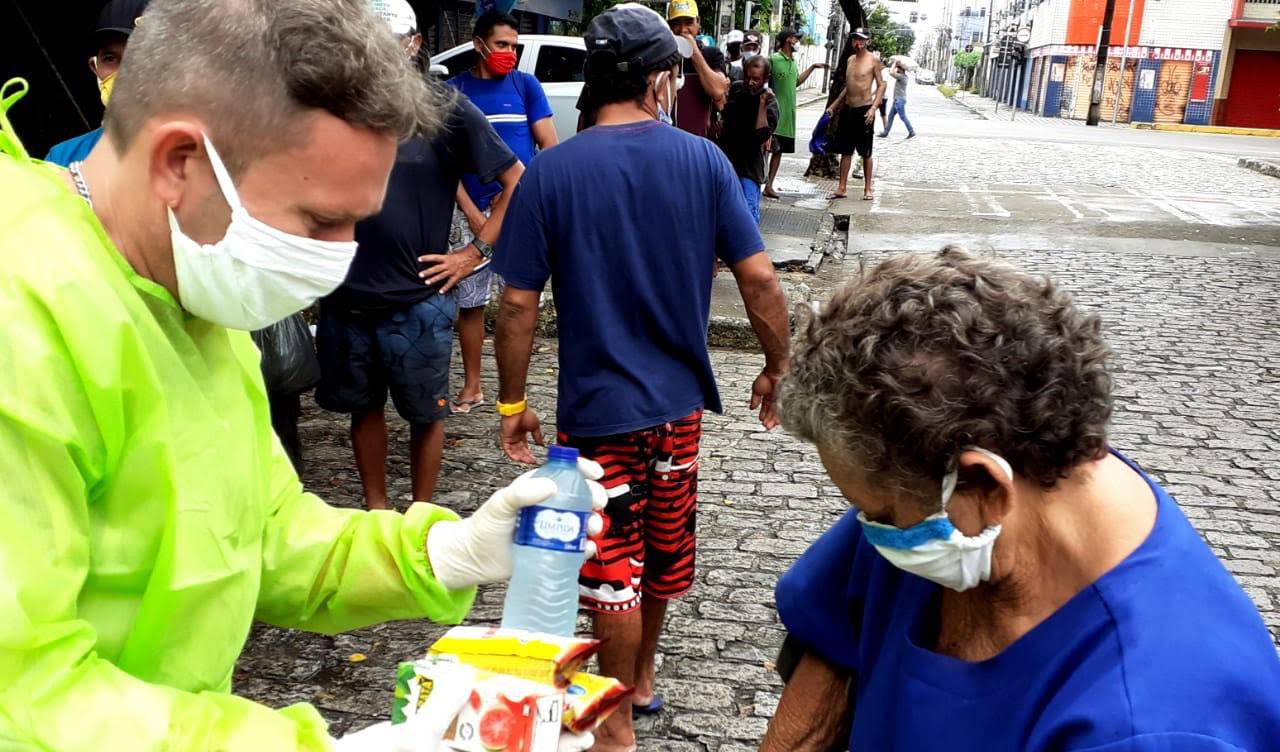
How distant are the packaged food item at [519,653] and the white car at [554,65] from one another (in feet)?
33.2

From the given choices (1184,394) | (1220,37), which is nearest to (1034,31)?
(1220,37)

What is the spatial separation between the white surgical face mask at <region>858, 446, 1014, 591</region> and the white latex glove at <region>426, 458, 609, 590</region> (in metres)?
0.58

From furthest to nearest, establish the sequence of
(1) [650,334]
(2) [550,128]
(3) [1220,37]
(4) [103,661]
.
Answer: (3) [1220,37], (2) [550,128], (1) [650,334], (4) [103,661]

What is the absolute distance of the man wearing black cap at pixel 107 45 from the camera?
12.0 ft

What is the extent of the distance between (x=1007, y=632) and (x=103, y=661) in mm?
1227

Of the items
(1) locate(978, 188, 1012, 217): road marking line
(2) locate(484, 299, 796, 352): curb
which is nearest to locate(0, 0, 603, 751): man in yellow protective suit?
(2) locate(484, 299, 796, 352): curb

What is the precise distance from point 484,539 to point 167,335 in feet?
2.05

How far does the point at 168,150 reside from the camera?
53.0 inches

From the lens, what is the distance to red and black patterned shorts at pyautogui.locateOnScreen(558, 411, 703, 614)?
10.7ft

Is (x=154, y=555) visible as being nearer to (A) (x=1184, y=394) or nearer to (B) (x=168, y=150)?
(B) (x=168, y=150)

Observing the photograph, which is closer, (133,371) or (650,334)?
(133,371)

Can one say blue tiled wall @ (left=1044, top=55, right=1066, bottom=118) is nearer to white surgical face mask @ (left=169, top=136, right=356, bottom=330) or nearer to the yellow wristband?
the yellow wristband

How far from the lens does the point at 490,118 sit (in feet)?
20.9

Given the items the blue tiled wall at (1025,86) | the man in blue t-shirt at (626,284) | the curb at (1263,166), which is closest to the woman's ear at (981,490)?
the man in blue t-shirt at (626,284)
